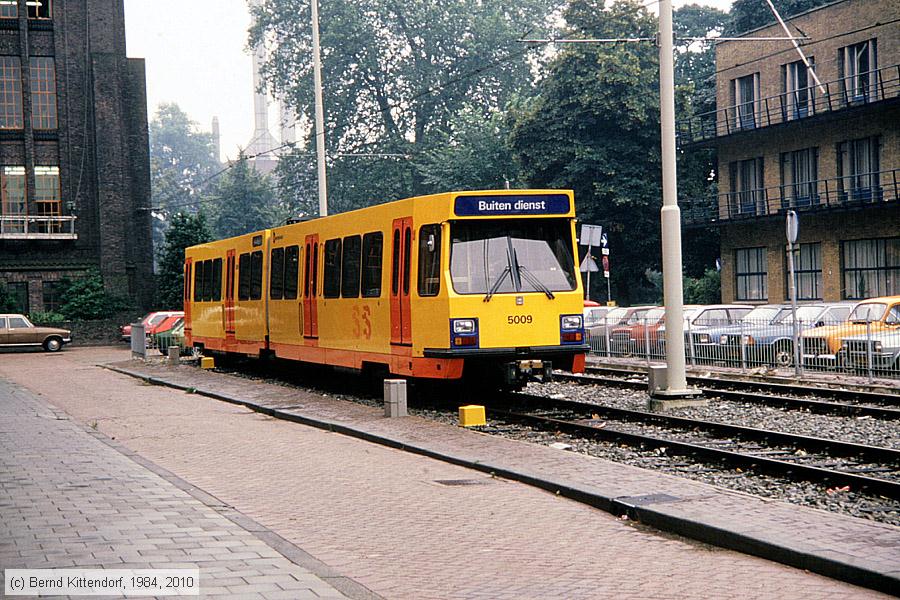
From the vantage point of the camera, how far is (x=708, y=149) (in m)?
53.0

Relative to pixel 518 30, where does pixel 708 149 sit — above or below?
below

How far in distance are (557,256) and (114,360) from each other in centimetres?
2349

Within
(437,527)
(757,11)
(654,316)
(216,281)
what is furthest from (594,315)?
(757,11)

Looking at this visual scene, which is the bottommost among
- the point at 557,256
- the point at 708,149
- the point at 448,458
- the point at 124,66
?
the point at 448,458

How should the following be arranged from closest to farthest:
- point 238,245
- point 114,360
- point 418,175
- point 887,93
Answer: point 238,245 < point 114,360 < point 887,93 < point 418,175

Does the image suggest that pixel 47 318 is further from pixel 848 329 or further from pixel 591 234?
pixel 848 329

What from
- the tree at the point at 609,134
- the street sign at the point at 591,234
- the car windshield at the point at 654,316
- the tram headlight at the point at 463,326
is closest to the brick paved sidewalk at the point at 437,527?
the tram headlight at the point at 463,326

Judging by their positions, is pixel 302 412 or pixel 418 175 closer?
pixel 302 412

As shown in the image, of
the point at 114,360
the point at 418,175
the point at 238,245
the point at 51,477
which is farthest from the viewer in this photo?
the point at 418,175

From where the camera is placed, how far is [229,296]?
2898cm

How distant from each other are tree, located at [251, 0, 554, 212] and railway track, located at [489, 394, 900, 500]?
5078 centimetres

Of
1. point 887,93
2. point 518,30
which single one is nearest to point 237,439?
point 887,93

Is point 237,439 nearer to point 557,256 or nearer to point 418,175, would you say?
point 557,256

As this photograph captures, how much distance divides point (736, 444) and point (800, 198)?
108 ft
